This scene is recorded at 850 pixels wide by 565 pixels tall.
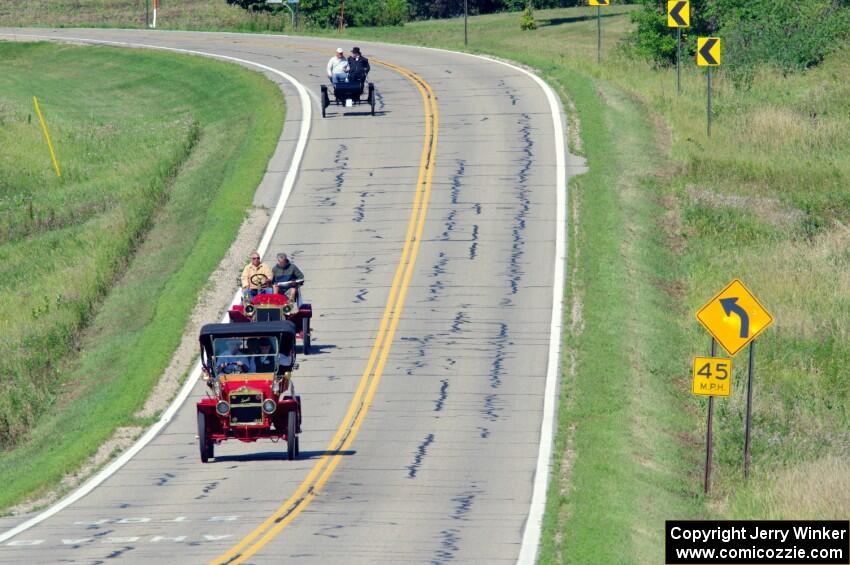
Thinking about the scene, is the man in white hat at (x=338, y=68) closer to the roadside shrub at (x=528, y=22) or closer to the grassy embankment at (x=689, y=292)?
the grassy embankment at (x=689, y=292)

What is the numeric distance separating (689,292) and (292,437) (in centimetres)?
1317

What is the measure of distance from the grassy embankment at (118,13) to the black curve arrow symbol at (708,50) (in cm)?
4148

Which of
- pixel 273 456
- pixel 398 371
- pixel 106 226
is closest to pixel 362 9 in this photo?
pixel 106 226

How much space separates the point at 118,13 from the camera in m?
92.7

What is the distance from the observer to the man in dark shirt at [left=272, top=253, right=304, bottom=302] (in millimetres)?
28144

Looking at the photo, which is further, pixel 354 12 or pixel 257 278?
pixel 354 12

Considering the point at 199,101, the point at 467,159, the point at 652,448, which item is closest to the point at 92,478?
the point at 652,448

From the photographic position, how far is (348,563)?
17.5 meters

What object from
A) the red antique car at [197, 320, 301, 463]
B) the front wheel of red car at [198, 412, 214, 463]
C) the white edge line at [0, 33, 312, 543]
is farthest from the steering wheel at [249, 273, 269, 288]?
the front wheel of red car at [198, 412, 214, 463]

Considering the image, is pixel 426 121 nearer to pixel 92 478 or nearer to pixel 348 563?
pixel 92 478

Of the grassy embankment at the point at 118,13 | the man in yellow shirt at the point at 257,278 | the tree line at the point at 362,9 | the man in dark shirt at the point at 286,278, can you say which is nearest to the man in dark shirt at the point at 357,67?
the man in dark shirt at the point at 286,278

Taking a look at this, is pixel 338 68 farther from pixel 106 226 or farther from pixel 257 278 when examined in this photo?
pixel 257 278

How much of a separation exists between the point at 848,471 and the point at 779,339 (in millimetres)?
9062
